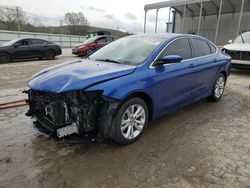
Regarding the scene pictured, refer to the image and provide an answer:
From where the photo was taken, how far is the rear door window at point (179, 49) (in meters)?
3.77

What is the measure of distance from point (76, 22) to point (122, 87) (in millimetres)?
48960

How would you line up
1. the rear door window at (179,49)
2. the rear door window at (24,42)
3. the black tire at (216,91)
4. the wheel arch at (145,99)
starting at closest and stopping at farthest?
the wheel arch at (145,99), the rear door window at (179,49), the black tire at (216,91), the rear door window at (24,42)

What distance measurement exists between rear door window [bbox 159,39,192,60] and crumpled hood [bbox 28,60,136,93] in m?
0.86

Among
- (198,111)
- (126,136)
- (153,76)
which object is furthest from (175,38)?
(126,136)

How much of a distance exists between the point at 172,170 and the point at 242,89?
16.7ft

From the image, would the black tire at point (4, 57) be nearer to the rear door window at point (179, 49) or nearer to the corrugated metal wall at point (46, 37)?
the rear door window at point (179, 49)

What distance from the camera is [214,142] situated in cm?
340

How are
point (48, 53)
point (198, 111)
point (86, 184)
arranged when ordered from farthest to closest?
point (48, 53)
point (198, 111)
point (86, 184)

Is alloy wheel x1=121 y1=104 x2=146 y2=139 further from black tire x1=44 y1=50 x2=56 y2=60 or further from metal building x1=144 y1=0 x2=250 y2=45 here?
metal building x1=144 y1=0 x2=250 y2=45

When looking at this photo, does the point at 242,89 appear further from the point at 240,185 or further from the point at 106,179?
the point at 106,179

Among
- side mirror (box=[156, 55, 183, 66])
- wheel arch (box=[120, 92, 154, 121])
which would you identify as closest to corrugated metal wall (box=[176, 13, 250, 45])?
side mirror (box=[156, 55, 183, 66])

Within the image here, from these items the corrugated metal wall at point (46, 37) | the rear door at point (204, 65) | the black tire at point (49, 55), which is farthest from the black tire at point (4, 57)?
the corrugated metal wall at point (46, 37)

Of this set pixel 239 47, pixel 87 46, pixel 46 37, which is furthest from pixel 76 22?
pixel 239 47

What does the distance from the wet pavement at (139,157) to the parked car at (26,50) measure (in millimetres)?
9301
